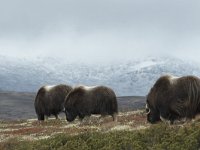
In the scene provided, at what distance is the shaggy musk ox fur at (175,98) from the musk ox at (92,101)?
27.0ft

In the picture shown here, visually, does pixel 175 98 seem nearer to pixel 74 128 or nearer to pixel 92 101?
pixel 74 128

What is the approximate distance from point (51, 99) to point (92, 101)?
27.2 ft

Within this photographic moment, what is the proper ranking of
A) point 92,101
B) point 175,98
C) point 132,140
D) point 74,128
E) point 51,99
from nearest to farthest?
1. point 132,140
2. point 175,98
3. point 74,128
4. point 92,101
5. point 51,99

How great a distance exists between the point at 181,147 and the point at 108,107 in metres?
16.7

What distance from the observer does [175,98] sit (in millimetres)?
24406

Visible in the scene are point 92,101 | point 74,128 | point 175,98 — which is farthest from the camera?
point 92,101

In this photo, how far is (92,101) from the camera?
1363 inches

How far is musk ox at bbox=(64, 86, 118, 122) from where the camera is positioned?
34.3m

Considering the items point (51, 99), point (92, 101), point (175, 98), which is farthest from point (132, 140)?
point (51, 99)

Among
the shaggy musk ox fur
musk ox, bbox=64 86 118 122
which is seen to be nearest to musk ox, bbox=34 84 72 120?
musk ox, bbox=64 86 118 122

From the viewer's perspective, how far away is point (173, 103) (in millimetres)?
24594

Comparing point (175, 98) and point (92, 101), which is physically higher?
point (175, 98)

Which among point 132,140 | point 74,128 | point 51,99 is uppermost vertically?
point 132,140

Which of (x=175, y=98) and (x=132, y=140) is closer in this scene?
(x=132, y=140)
